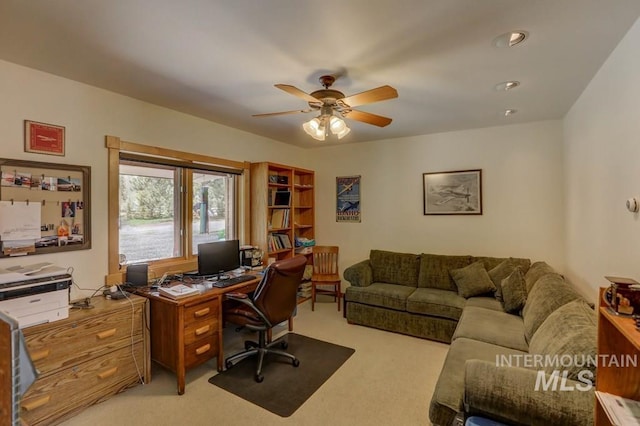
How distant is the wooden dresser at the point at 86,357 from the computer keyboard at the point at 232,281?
2.04 ft

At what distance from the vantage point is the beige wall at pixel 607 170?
1751 millimetres

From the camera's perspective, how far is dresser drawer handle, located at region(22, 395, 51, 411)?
75.5 inches

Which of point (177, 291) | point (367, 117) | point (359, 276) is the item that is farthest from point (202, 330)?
point (367, 117)

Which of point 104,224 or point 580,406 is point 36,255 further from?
point 580,406

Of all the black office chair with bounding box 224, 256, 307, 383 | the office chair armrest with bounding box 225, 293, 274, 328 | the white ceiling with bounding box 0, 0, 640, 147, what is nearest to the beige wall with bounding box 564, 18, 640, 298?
the white ceiling with bounding box 0, 0, 640, 147

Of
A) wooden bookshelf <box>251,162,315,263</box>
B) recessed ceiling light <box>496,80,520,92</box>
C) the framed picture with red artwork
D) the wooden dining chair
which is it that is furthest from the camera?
the wooden dining chair

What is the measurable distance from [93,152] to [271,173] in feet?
7.06

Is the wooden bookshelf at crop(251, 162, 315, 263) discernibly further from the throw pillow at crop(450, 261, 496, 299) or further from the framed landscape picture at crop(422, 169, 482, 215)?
the throw pillow at crop(450, 261, 496, 299)

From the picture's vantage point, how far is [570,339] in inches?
62.5

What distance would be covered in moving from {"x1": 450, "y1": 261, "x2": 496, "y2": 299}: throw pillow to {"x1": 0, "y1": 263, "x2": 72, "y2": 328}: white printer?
369 centimetres

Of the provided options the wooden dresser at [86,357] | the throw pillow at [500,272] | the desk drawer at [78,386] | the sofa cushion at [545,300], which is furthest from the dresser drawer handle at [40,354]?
the throw pillow at [500,272]

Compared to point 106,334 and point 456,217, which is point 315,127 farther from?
point 456,217

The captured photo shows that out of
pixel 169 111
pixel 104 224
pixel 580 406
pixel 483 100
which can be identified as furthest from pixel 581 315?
pixel 169 111

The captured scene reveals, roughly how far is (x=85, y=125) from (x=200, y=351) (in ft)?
7.02
